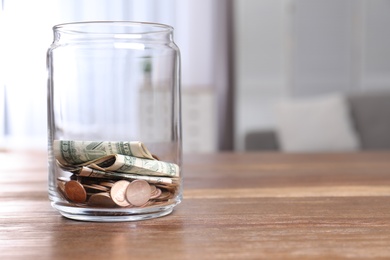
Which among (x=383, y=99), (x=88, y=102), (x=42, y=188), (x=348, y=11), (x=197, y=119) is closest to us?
(x=88, y=102)

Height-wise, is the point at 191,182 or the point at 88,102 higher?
the point at 88,102

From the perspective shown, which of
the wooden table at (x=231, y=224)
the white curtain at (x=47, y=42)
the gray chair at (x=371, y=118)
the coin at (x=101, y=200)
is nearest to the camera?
the wooden table at (x=231, y=224)

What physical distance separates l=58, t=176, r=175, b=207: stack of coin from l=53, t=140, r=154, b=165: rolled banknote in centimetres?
→ 2

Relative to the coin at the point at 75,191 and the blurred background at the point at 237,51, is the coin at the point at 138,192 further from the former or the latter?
the blurred background at the point at 237,51

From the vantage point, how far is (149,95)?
0.77m

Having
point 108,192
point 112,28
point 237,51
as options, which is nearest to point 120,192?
point 108,192

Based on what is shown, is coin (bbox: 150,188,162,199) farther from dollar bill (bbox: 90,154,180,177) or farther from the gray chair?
the gray chair

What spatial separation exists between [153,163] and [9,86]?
3.81m

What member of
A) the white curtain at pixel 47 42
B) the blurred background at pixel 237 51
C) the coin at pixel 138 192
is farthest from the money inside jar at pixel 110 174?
the white curtain at pixel 47 42

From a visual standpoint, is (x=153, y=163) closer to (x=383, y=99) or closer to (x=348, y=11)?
(x=383, y=99)

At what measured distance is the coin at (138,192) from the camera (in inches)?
22.9

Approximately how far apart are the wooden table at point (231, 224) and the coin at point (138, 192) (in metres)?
0.02

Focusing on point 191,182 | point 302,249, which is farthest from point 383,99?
point 302,249

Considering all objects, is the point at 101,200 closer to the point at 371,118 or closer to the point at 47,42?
the point at 371,118
